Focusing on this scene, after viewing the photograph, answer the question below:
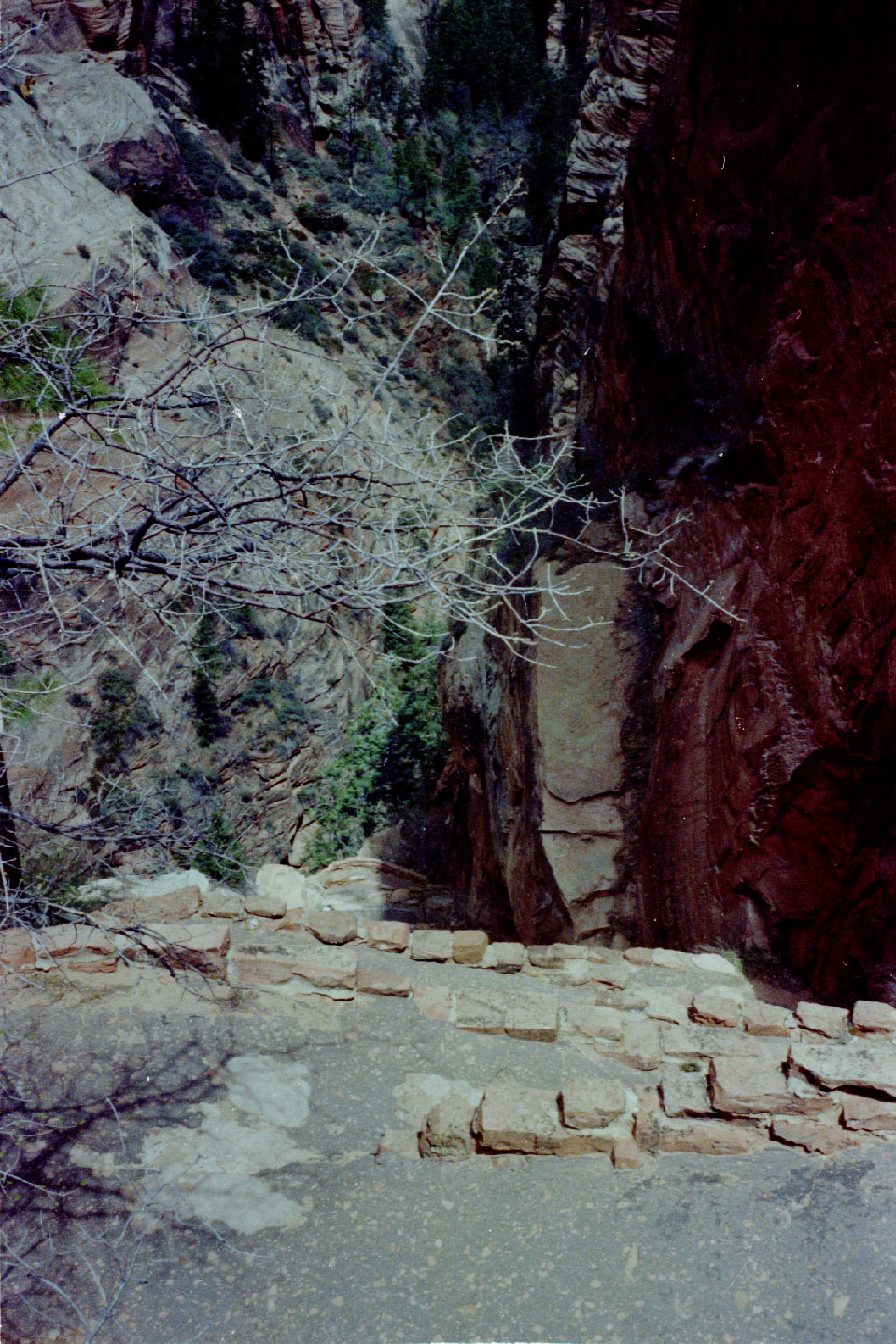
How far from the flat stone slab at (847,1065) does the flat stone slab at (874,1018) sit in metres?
0.26

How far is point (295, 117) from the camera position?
18.7m

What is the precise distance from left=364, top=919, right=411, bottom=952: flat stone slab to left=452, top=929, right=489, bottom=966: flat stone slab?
30 cm

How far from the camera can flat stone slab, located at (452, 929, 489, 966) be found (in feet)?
16.9

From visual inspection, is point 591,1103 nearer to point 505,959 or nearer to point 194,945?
point 505,959

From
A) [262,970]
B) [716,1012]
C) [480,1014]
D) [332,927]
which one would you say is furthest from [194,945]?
[716,1012]

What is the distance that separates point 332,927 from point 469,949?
0.84 metres

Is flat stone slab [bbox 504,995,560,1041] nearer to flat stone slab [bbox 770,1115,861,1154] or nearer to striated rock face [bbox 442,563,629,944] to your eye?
flat stone slab [bbox 770,1115,861,1154]

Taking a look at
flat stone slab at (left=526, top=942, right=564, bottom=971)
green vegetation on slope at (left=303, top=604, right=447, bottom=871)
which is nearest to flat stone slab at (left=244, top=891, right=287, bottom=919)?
flat stone slab at (left=526, top=942, right=564, bottom=971)

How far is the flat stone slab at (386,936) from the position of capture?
→ 17.0 feet

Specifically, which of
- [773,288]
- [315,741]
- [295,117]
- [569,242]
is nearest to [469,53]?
[295,117]

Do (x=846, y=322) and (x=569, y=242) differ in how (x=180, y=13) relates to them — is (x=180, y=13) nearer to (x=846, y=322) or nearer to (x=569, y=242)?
(x=569, y=242)

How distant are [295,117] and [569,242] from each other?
9.25 meters

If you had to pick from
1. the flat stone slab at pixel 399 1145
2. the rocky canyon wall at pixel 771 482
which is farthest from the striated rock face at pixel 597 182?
the flat stone slab at pixel 399 1145

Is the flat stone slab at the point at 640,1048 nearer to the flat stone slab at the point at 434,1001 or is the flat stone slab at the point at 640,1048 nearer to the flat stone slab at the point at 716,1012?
the flat stone slab at the point at 716,1012
